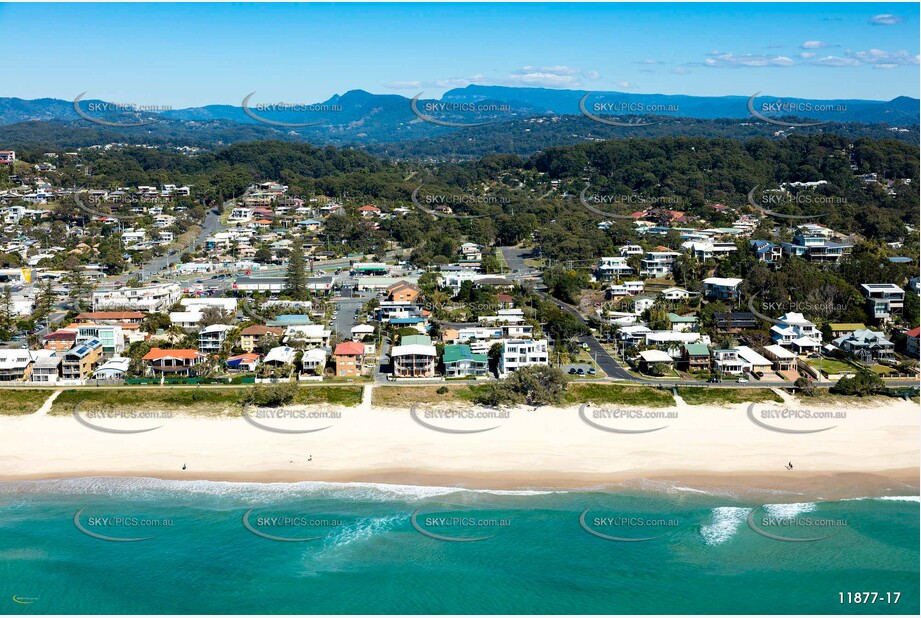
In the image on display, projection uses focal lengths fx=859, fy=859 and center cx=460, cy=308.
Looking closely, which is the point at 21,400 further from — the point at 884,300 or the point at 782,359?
the point at 884,300

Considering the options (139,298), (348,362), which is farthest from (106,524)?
(139,298)

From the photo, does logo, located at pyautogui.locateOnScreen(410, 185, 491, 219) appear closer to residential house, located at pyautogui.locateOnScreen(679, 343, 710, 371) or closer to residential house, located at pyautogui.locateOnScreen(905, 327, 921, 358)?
residential house, located at pyautogui.locateOnScreen(679, 343, 710, 371)

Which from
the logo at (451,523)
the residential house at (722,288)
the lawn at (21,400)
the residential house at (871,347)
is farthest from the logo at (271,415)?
the residential house at (722,288)

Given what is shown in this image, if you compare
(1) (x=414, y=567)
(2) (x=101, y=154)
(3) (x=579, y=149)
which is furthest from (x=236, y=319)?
(2) (x=101, y=154)

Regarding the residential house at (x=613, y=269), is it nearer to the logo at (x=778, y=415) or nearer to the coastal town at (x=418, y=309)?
the coastal town at (x=418, y=309)

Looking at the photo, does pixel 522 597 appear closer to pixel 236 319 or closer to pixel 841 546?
pixel 841 546
